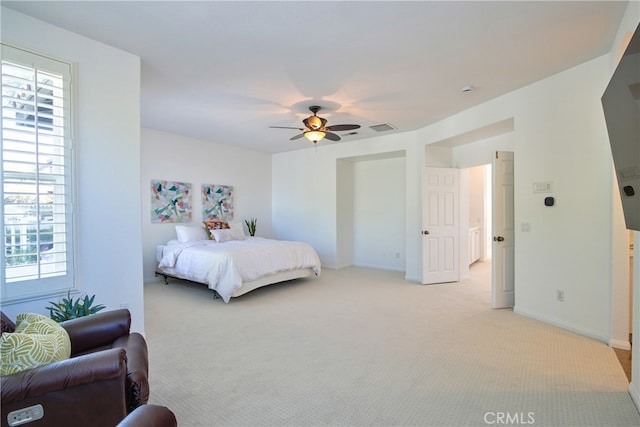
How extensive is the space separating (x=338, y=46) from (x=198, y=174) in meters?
4.67

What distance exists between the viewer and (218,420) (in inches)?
77.4

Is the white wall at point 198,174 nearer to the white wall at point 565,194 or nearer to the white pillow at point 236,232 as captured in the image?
the white pillow at point 236,232

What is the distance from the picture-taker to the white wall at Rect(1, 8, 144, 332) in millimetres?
2652

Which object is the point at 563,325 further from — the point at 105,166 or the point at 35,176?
the point at 35,176

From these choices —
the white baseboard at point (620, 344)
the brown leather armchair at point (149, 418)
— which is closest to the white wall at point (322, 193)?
the white baseboard at point (620, 344)

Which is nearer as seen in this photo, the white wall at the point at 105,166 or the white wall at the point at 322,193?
the white wall at the point at 105,166

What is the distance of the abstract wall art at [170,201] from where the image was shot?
234 inches

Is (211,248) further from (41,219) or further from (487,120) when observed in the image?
(487,120)

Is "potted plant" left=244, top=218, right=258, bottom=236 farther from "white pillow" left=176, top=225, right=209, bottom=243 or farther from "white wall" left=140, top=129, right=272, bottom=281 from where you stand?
"white pillow" left=176, top=225, right=209, bottom=243

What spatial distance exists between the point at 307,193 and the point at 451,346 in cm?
505

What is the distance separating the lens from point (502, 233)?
432 centimetres

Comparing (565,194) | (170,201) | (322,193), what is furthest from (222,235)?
(565,194)

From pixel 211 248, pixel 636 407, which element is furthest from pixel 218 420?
pixel 211 248

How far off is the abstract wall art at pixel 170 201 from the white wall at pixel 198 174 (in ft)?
0.29
